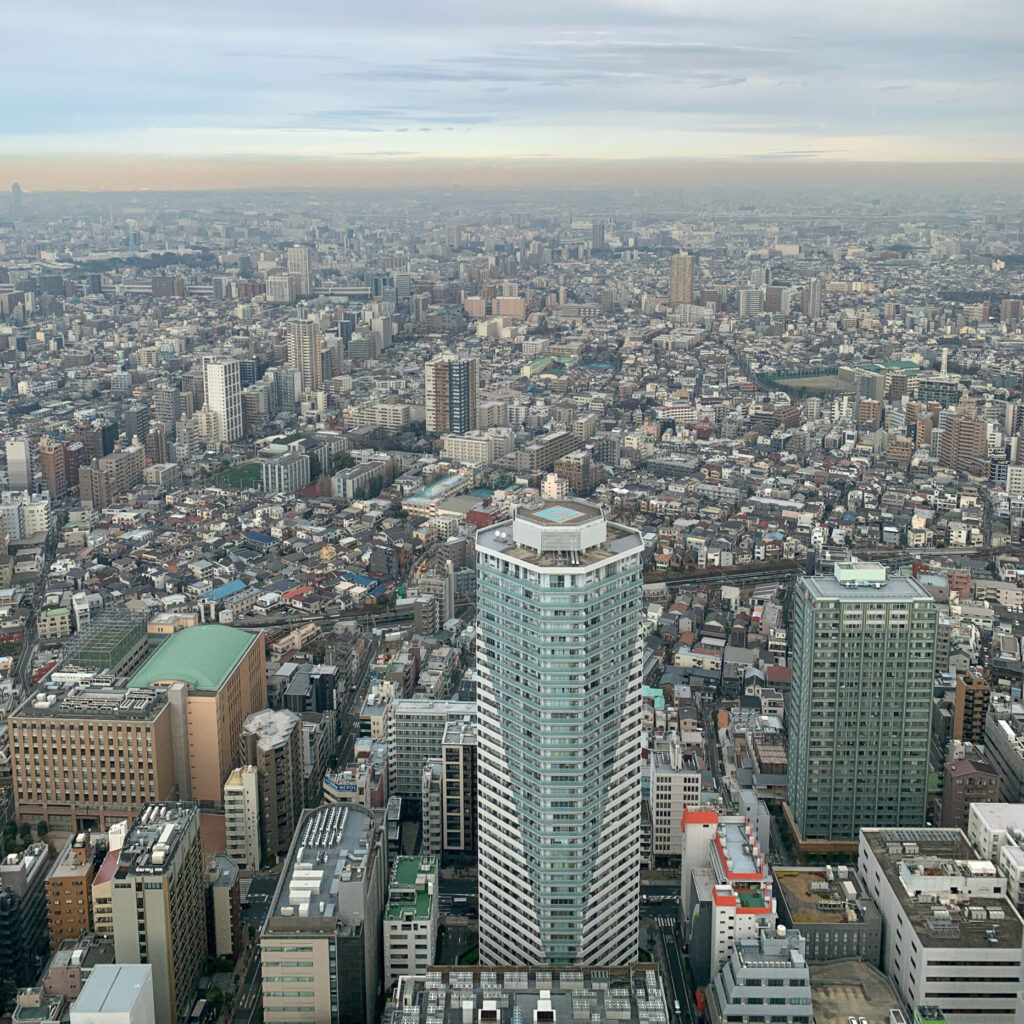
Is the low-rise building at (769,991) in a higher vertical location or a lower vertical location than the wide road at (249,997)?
higher

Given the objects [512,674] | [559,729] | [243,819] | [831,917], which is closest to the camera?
[559,729]

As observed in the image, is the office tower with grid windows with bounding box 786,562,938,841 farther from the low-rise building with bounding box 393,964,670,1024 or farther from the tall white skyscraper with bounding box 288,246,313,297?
the tall white skyscraper with bounding box 288,246,313,297

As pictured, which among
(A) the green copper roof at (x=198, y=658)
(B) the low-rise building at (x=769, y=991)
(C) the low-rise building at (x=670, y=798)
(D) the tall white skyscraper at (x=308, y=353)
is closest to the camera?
(B) the low-rise building at (x=769, y=991)

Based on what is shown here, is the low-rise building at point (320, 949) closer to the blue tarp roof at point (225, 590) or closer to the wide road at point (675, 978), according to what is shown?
the wide road at point (675, 978)

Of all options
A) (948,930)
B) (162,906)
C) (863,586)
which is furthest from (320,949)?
(863,586)

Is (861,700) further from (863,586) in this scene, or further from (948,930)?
(948,930)

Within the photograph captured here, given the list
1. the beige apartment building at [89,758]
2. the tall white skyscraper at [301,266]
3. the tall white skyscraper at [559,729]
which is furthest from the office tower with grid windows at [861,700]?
the tall white skyscraper at [301,266]

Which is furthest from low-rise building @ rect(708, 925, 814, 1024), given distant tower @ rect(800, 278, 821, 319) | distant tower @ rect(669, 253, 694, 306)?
distant tower @ rect(669, 253, 694, 306)
